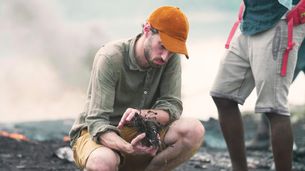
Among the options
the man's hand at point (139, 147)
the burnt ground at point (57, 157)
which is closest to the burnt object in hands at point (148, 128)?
the man's hand at point (139, 147)

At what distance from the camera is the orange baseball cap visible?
4812 mm

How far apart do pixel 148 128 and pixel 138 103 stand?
17.7 inches

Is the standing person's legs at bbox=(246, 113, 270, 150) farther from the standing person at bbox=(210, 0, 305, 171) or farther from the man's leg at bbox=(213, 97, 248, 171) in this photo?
the standing person at bbox=(210, 0, 305, 171)

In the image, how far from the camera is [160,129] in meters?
5.15

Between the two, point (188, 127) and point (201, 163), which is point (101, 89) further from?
point (201, 163)

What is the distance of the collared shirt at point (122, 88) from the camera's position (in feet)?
16.1

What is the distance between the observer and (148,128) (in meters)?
4.79

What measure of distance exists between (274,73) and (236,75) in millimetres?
372

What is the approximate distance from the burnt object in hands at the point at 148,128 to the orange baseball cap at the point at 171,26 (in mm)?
505

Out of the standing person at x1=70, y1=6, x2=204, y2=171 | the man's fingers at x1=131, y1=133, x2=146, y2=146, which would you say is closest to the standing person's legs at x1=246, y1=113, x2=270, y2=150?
the standing person at x1=70, y1=6, x2=204, y2=171

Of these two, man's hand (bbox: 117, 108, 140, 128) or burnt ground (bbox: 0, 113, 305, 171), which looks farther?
burnt ground (bbox: 0, 113, 305, 171)

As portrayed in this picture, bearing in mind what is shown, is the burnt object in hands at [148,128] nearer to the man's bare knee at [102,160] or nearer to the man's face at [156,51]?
the man's bare knee at [102,160]

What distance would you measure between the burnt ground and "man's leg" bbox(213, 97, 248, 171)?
1834mm

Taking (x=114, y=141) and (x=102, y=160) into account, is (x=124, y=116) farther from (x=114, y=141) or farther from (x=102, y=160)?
(x=102, y=160)
